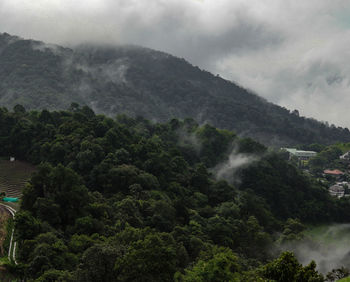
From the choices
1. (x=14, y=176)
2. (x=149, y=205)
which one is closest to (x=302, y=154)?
(x=149, y=205)

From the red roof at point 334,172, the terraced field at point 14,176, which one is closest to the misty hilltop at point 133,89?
the red roof at point 334,172

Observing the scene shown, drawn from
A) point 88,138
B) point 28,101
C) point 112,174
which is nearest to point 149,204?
point 112,174

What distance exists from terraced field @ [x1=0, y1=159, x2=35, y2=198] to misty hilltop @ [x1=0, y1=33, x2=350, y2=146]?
54494 millimetres

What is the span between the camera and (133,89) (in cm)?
14188

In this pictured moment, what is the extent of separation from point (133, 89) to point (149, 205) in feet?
375

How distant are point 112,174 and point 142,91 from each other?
112585mm

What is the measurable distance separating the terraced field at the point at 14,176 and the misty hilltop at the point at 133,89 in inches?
2145

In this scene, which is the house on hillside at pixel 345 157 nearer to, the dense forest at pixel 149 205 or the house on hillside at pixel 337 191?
the house on hillside at pixel 337 191

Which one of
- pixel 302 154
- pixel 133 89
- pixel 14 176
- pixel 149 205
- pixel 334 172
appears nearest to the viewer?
pixel 149 205

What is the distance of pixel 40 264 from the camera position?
1769 cm

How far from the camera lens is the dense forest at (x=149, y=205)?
17.3 m

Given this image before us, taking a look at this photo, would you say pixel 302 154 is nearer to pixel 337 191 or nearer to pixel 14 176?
pixel 337 191

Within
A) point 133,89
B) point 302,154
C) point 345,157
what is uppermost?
point 133,89

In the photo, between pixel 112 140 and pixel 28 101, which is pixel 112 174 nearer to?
pixel 112 140
